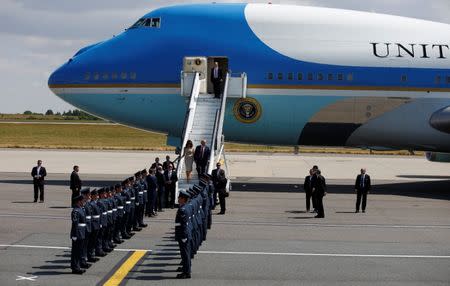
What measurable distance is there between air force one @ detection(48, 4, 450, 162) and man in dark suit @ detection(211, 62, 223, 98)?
258 mm

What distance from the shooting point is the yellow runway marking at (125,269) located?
15469 mm

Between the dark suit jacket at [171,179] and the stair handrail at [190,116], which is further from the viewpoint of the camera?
the stair handrail at [190,116]

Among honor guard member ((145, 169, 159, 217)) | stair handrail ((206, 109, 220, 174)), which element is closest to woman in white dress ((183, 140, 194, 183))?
stair handrail ((206, 109, 220, 174))

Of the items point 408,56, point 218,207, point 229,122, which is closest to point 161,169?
point 218,207

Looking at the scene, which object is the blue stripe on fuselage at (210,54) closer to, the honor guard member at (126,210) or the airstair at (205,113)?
the airstair at (205,113)

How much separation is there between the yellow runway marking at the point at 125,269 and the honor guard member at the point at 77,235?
2.56 feet

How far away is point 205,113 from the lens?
32.3 meters

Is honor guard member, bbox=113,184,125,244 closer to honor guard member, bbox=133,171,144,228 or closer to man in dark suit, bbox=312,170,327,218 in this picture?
honor guard member, bbox=133,171,144,228

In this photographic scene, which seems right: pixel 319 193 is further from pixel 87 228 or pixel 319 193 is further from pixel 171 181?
pixel 87 228

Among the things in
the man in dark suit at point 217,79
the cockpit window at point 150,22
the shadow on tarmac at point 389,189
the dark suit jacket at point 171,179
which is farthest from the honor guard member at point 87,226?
the shadow on tarmac at point 389,189

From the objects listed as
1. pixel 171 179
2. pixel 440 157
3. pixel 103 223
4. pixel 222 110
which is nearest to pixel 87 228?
pixel 103 223

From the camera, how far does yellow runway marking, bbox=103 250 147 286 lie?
15469mm

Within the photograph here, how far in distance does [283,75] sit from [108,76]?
292 inches

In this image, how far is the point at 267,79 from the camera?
32.8 metres
